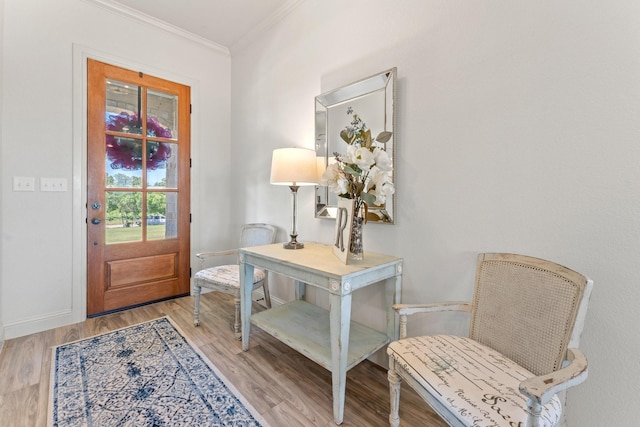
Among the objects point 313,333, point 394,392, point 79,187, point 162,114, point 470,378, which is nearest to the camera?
point 470,378

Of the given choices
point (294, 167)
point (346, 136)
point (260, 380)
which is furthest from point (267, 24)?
point (260, 380)

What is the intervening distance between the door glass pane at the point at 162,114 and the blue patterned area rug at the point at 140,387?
188 centimetres

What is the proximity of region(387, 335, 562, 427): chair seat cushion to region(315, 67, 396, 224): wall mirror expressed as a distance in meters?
0.75

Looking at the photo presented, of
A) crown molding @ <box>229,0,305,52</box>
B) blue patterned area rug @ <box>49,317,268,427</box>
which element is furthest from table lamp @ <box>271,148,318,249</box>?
crown molding @ <box>229,0,305,52</box>

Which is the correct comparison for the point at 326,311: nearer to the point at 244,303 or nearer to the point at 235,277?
the point at 244,303

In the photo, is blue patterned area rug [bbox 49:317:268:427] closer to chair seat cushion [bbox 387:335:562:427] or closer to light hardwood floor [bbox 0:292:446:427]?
light hardwood floor [bbox 0:292:446:427]

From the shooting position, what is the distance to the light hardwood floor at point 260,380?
136 centimetres

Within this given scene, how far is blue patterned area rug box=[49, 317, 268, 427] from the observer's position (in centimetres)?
135

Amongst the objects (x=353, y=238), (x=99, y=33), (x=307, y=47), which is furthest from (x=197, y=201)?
(x=353, y=238)

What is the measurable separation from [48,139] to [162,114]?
914mm

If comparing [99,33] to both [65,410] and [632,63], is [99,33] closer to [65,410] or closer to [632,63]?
[65,410]

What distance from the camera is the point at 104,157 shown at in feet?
8.07

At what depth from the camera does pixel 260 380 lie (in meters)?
1.63

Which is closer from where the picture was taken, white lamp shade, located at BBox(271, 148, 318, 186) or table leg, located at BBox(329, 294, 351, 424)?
table leg, located at BBox(329, 294, 351, 424)
